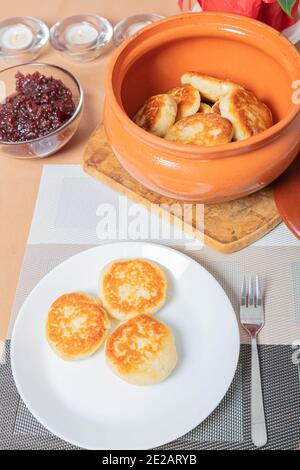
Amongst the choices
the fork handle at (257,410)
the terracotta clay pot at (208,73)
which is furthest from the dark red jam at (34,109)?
the fork handle at (257,410)

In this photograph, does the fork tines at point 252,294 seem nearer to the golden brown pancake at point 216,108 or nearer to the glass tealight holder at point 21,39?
the golden brown pancake at point 216,108

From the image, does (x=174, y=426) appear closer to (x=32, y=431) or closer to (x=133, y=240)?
(x=32, y=431)

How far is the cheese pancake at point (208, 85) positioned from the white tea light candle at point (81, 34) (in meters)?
0.38

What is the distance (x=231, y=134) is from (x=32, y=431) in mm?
580

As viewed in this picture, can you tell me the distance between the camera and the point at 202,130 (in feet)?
3.17

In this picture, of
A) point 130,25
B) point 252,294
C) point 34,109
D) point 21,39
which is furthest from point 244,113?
point 21,39

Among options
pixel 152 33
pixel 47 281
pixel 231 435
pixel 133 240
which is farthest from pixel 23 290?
pixel 152 33

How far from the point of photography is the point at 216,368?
0.84m

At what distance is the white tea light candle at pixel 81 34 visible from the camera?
54.6 inches

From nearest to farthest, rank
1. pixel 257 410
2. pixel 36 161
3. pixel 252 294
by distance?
pixel 257 410
pixel 252 294
pixel 36 161

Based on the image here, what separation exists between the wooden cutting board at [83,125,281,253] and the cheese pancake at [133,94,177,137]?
0.12 m

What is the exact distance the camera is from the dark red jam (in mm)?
1152

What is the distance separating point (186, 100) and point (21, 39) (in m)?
0.59

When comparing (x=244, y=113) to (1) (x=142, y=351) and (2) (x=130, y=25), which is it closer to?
(1) (x=142, y=351)
